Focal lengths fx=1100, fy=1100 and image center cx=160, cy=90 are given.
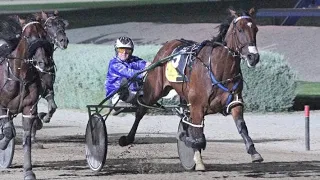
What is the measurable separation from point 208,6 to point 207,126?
94.1 ft

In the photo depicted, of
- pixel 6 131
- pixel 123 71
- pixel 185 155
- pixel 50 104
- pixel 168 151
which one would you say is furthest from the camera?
pixel 50 104

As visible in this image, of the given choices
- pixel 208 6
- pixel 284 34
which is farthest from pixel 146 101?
pixel 208 6

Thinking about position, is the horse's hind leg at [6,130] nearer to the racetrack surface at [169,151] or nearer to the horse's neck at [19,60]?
the racetrack surface at [169,151]

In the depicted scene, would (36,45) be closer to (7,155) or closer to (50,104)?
(7,155)

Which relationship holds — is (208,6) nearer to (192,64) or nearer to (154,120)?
(154,120)

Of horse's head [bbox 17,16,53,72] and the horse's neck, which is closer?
horse's head [bbox 17,16,53,72]

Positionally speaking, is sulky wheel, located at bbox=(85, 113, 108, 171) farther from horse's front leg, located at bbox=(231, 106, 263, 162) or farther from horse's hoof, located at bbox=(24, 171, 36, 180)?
horse's front leg, located at bbox=(231, 106, 263, 162)

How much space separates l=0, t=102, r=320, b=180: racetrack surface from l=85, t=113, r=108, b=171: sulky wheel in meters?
0.15

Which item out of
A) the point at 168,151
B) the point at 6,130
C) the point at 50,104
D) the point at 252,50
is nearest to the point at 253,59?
the point at 252,50

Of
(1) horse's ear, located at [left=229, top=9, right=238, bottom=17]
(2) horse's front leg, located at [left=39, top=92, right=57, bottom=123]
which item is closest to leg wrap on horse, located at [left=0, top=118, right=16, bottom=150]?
(1) horse's ear, located at [left=229, top=9, right=238, bottom=17]

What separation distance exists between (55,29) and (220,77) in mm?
2992

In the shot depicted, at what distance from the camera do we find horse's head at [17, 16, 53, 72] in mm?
11055

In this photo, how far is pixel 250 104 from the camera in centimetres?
2014

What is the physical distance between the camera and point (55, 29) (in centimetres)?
1366
